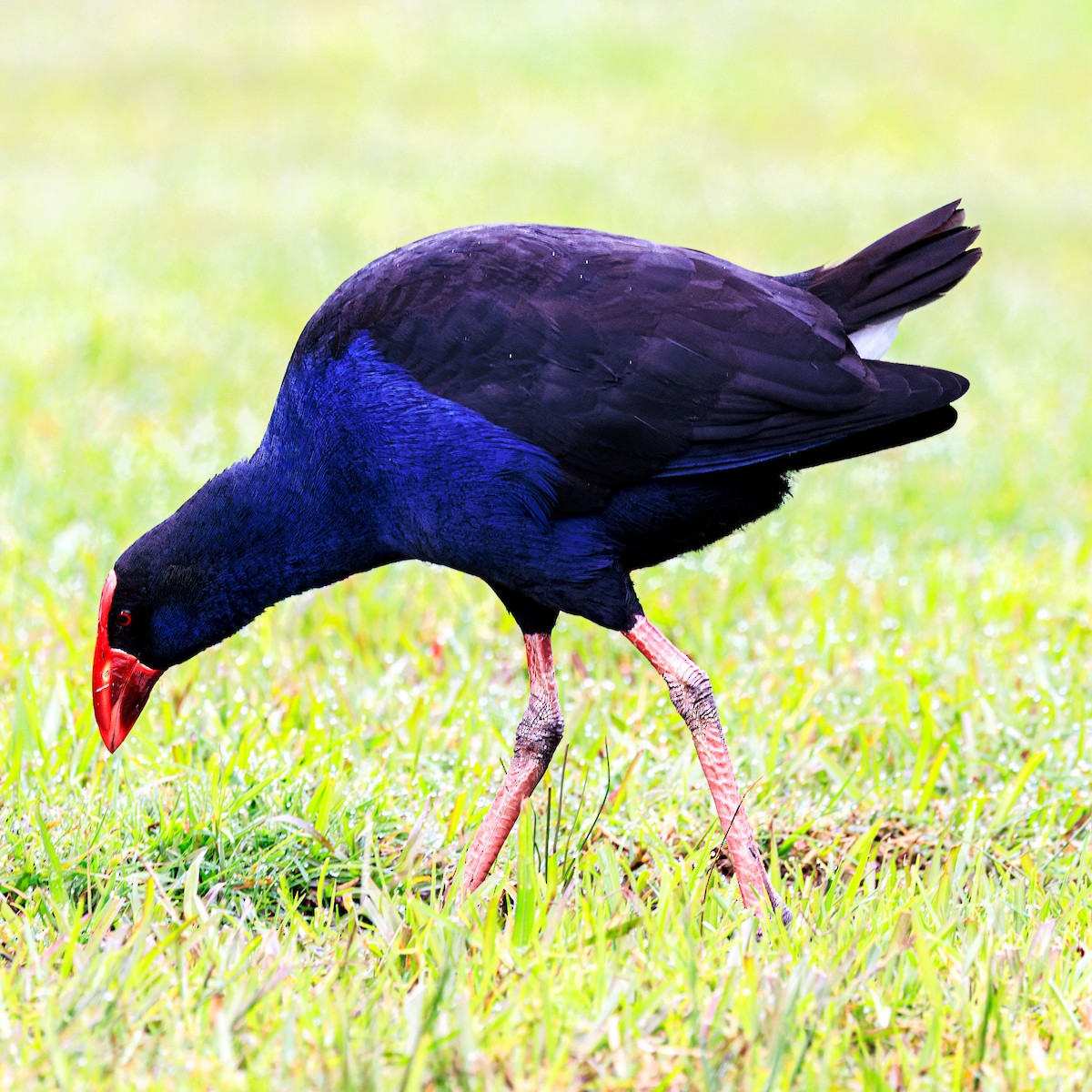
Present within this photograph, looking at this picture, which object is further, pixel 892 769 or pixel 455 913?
pixel 892 769

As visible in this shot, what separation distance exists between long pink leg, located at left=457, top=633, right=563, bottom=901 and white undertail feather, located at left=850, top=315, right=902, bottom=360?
925 millimetres

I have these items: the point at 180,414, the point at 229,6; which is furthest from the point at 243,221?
the point at 229,6

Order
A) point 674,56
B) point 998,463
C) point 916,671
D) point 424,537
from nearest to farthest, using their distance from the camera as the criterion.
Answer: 1. point 424,537
2. point 916,671
3. point 998,463
4. point 674,56

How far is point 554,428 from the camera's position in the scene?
2650mm

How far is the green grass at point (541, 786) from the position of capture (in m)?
2.07

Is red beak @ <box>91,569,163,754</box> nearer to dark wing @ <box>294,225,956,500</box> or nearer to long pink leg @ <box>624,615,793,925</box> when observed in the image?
dark wing @ <box>294,225,956,500</box>

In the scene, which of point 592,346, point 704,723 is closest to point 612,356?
point 592,346

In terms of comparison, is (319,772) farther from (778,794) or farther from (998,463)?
(998,463)

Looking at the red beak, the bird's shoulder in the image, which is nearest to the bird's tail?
the bird's shoulder

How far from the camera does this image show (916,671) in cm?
378

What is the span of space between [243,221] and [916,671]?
8009 mm

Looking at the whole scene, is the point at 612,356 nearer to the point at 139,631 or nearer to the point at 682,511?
the point at 682,511

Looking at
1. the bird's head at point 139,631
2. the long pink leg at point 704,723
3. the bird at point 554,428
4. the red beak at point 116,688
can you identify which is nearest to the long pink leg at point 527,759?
the bird at point 554,428

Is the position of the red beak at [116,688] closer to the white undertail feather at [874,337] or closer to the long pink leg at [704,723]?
the long pink leg at [704,723]
